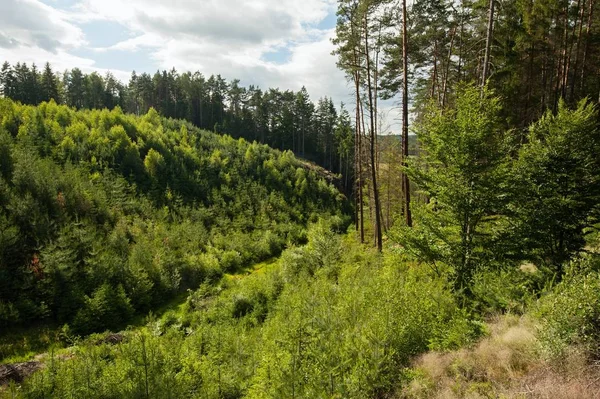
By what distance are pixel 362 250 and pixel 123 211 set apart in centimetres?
1934

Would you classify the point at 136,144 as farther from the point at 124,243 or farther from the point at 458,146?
the point at 458,146

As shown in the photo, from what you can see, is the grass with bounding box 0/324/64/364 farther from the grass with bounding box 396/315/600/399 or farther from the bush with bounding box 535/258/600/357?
the bush with bounding box 535/258/600/357

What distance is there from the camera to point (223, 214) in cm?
3328

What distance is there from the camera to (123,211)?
85.0ft

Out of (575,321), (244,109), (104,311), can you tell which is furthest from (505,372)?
A: (244,109)

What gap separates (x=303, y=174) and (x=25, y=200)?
109 ft

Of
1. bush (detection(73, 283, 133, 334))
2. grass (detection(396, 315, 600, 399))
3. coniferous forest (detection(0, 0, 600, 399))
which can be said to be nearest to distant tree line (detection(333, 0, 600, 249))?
coniferous forest (detection(0, 0, 600, 399))

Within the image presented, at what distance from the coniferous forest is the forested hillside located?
0.15 metres

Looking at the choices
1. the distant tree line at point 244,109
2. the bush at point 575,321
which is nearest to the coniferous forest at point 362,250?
the bush at point 575,321

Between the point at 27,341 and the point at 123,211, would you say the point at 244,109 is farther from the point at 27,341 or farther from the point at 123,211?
the point at 27,341

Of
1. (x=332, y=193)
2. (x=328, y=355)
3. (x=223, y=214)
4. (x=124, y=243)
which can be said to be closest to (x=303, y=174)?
(x=332, y=193)

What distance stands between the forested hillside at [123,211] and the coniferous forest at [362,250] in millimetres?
149

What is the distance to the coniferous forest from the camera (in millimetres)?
6020

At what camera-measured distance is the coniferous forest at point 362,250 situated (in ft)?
19.7
